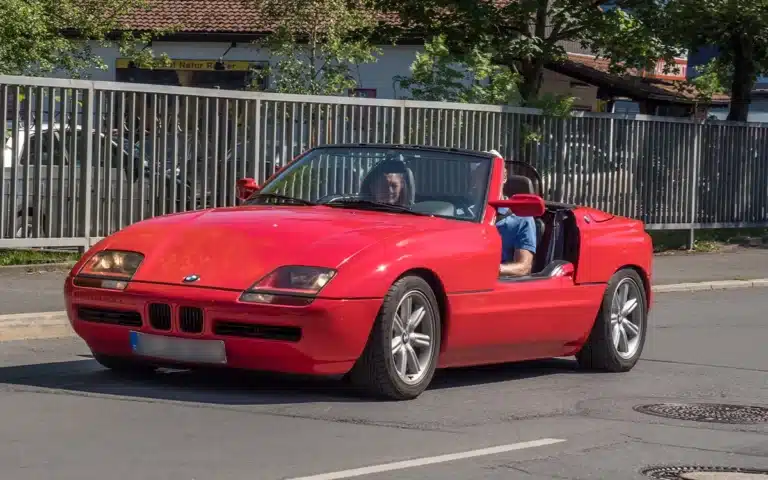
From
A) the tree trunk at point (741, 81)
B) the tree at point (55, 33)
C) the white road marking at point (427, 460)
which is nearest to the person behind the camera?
the white road marking at point (427, 460)

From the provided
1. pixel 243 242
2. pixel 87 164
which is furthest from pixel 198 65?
pixel 243 242

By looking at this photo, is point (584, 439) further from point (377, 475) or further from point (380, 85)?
point (380, 85)

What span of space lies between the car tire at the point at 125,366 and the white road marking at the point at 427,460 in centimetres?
267

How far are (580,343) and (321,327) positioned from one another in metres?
2.97

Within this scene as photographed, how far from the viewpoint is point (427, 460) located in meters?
7.00

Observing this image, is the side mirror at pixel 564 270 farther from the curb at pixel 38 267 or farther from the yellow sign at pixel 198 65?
the yellow sign at pixel 198 65

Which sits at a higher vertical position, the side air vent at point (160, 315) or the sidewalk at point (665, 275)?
the side air vent at point (160, 315)

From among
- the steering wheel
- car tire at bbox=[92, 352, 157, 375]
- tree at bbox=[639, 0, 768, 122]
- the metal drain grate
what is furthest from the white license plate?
tree at bbox=[639, 0, 768, 122]

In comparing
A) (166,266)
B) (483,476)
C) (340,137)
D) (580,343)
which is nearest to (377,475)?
(483,476)

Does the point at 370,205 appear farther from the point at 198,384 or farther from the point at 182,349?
the point at 182,349

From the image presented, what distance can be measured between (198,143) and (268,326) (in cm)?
951

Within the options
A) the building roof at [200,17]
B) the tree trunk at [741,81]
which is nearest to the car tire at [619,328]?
the tree trunk at [741,81]

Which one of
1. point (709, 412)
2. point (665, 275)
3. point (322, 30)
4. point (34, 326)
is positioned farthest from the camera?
point (322, 30)

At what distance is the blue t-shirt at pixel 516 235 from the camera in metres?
10.4
